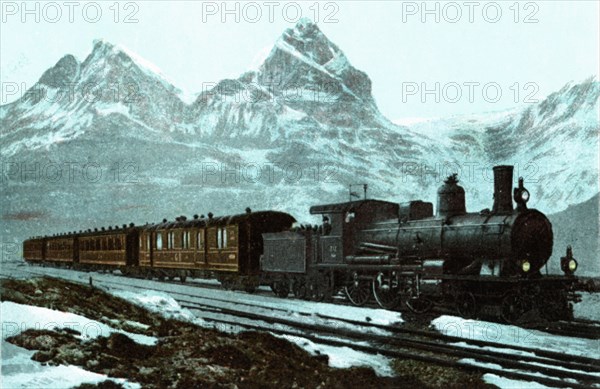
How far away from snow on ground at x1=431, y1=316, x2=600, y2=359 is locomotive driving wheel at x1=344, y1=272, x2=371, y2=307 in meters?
2.82

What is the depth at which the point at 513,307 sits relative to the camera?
1180 cm

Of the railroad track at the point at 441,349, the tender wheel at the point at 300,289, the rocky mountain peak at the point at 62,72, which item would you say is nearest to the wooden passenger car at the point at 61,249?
the tender wheel at the point at 300,289

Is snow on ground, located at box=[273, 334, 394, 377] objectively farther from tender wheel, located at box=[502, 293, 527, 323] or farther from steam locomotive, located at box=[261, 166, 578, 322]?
tender wheel, located at box=[502, 293, 527, 323]

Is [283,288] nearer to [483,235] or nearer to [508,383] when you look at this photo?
[483,235]

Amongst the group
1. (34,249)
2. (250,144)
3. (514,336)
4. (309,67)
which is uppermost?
(309,67)

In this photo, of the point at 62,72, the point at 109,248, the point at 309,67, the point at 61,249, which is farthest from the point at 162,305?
the point at 61,249

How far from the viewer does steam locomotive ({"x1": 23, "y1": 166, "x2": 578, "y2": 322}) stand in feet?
39.1

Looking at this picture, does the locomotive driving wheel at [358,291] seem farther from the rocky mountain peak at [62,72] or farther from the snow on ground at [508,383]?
the rocky mountain peak at [62,72]

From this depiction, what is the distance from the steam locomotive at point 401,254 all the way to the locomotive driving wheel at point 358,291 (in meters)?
0.03

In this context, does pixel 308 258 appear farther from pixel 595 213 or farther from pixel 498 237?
pixel 595 213

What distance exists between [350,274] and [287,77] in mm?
15697

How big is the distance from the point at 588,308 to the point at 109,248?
20829mm

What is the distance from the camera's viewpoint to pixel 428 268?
41.5 ft

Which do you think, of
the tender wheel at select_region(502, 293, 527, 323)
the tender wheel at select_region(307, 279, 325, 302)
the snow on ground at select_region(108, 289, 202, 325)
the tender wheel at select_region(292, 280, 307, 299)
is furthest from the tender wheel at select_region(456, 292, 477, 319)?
the tender wheel at select_region(292, 280, 307, 299)
